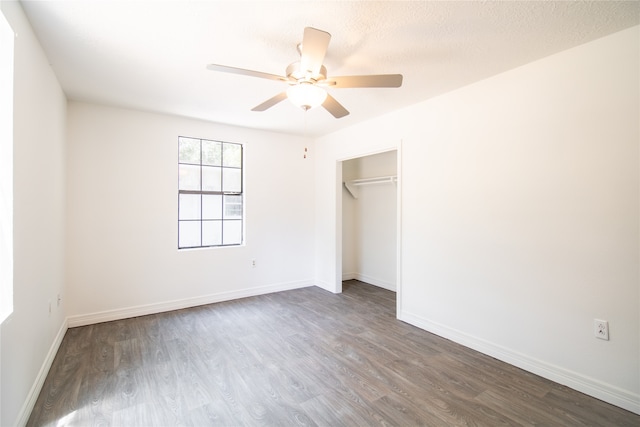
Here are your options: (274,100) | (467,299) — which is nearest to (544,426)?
(467,299)

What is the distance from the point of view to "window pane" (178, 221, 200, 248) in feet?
12.9

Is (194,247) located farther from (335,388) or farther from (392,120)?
(392,120)

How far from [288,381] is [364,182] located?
3.36 metres

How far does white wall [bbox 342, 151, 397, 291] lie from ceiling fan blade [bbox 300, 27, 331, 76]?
2951mm

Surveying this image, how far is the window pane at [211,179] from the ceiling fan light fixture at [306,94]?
2485mm

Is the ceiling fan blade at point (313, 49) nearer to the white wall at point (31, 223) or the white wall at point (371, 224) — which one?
the white wall at point (31, 223)

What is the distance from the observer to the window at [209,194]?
3.96 meters

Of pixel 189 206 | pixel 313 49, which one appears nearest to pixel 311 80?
pixel 313 49

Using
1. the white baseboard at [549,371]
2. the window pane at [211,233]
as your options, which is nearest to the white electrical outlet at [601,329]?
the white baseboard at [549,371]

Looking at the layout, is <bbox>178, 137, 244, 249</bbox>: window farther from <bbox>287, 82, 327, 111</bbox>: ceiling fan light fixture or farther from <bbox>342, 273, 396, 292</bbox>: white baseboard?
<bbox>287, 82, 327, 111</bbox>: ceiling fan light fixture

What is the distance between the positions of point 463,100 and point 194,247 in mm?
3604

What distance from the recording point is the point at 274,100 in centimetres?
235

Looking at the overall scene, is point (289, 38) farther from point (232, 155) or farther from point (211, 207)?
point (211, 207)

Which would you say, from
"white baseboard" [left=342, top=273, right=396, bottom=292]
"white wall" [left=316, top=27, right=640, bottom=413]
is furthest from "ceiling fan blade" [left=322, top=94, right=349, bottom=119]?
"white baseboard" [left=342, top=273, right=396, bottom=292]
